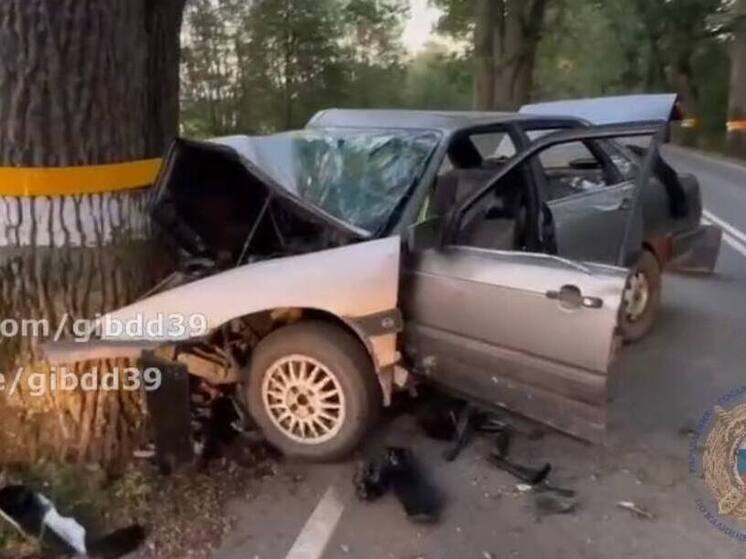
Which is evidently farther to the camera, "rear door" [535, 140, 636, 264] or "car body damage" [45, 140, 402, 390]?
"rear door" [535, 140, 636, 264]

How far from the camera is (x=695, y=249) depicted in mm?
7164

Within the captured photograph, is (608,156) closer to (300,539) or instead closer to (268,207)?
(268,207)

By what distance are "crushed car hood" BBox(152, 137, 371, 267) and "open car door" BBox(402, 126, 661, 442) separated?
52 cm

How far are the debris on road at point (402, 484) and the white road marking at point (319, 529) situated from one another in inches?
5.3

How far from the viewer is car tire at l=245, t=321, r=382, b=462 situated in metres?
4.43

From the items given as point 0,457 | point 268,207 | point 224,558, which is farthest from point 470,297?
point 0,457

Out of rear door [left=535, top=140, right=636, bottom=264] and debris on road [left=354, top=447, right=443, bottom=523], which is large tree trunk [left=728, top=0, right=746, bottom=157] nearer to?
rear door [left=535, top=140, right=636, bottom=264]

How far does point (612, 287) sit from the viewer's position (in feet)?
13.2

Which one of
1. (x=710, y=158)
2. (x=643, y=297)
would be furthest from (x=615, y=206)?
(x=710, y=158)

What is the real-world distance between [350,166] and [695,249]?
10.9ft

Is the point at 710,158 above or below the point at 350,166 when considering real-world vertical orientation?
below

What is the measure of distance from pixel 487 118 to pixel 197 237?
2.23 metres

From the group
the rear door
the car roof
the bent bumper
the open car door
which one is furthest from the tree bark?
the open car door

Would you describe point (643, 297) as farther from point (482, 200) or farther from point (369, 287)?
point (369, 287)
